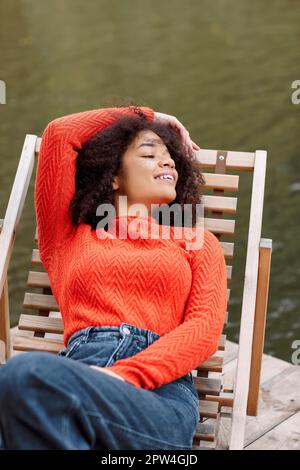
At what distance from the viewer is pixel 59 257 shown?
313 cm

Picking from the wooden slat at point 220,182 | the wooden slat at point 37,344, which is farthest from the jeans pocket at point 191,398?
the wooden slat at point 220,182

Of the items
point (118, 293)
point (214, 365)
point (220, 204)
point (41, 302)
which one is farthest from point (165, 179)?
point (41, 302)

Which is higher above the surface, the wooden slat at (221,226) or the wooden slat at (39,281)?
the wooden slat at (221,226)

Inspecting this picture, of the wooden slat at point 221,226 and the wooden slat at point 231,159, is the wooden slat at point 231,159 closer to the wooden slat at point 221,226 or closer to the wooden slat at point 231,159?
the wooden slat at point 231,159

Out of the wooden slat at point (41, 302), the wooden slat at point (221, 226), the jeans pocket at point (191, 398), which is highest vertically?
the wooden slat at point (221, 226)

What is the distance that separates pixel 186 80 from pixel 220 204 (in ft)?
20.8

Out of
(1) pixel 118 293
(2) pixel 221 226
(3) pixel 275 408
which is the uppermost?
(2) pixel 221 226

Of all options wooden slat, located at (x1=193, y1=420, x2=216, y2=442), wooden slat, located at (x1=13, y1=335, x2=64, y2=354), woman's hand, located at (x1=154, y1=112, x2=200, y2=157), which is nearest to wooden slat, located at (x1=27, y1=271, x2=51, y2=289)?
wooden slat, located at (x1=13, y1=335, x2=64, y2=354)

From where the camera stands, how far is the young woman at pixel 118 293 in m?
2.28

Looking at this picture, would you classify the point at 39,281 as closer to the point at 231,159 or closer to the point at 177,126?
the point at 177,126

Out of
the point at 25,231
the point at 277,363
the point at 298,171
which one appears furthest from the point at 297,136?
the point at 277,363

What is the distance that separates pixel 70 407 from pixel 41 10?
1242 cm

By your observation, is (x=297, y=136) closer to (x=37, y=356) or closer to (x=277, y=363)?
(x=277, y=363)

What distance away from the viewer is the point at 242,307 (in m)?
3.13
